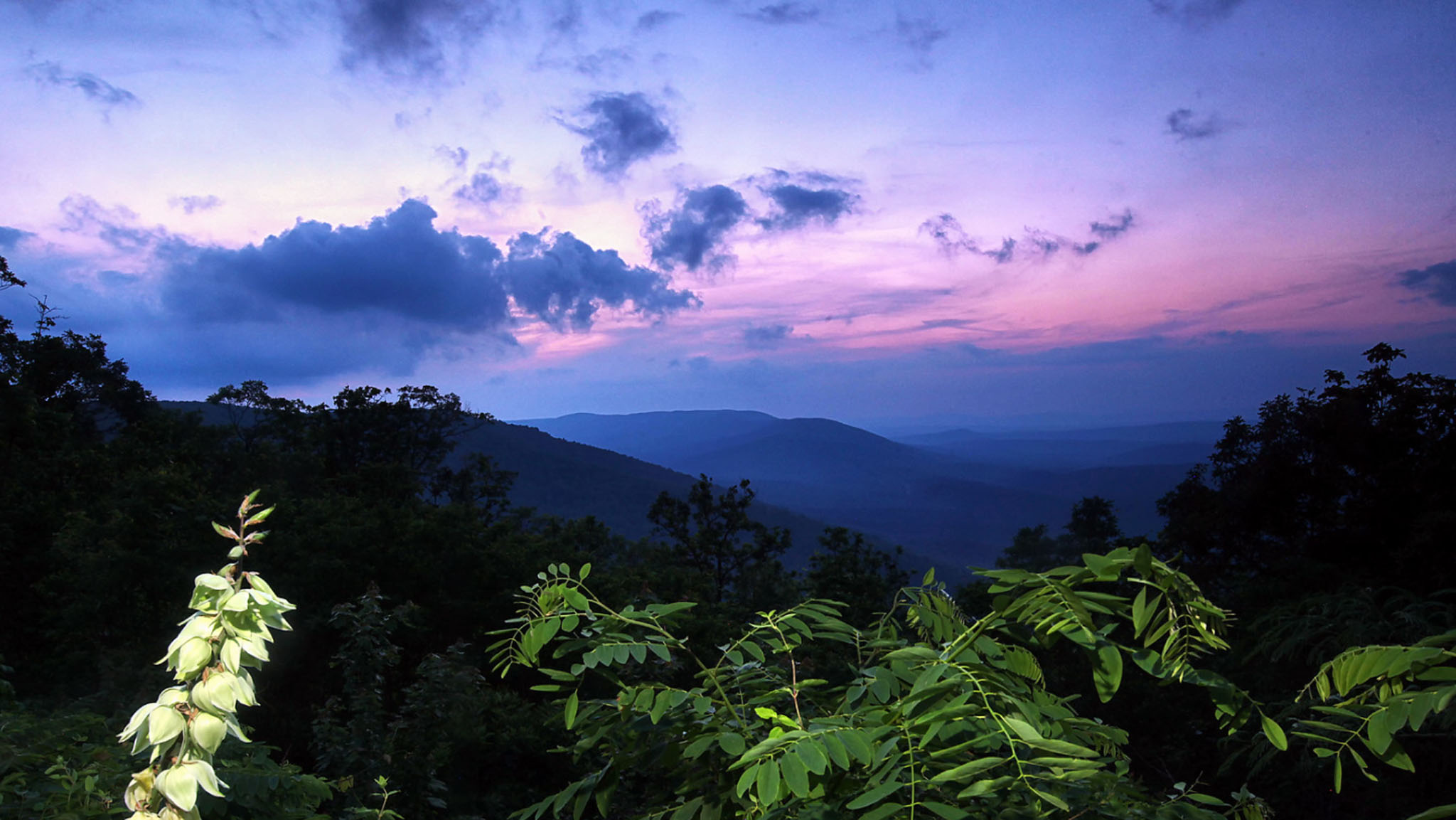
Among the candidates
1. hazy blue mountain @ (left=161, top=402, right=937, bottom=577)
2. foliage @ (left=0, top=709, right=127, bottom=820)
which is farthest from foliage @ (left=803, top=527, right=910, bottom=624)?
Result: hazy blue mountain @ (left=161, top=402, right=937, bottom=577)

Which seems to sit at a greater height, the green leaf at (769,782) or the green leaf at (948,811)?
the green leaf at (769,782)

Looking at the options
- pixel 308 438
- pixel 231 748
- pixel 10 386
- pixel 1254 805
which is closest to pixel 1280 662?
pixel 1254 805

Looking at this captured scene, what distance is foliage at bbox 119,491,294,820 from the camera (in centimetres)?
85

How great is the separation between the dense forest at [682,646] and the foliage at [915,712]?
0.01 meters

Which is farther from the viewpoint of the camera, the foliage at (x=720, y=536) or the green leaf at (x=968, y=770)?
the foliage at (x=720, y=536)

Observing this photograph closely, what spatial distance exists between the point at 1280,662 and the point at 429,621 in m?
14.8

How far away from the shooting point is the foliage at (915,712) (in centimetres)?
130

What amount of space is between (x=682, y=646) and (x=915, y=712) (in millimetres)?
564

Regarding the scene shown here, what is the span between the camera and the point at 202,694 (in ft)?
2.83

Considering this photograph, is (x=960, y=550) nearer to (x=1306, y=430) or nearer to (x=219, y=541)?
(x=1306, y=430)

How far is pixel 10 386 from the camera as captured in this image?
20.7 meters

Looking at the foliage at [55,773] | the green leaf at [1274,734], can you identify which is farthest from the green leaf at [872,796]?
the foliage at [55,773]

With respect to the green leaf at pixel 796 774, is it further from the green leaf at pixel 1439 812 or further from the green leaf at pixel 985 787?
the green leaf at pixel 1439 812

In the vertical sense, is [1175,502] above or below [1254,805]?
below
